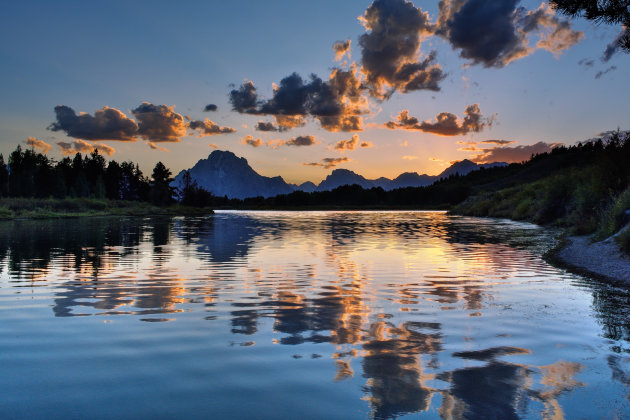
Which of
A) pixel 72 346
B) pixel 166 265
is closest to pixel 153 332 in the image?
pixel 72 346

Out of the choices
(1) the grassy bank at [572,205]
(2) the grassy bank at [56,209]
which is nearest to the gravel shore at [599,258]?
(1) the grassy bank at [572,205]

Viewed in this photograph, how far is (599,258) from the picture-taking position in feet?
56.7

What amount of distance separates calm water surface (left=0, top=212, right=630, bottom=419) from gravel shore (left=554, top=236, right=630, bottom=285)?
131 centimetres

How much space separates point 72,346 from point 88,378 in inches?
68.2

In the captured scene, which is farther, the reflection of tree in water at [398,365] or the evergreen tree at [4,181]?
the evergreen tree at [4,181]

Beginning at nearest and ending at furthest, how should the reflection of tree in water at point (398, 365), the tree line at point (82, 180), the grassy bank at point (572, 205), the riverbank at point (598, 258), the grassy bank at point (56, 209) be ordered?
the reflection of tree in water at point (398, 365), the riverbank at point (598, 258), the grassy bank at point (572, 205), the grassy bank at point (56, 209), the tree line at point (82, 180)

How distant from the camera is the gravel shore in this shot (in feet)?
47.9

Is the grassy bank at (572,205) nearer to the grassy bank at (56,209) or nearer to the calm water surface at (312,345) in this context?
the calm water surface at (312,345)

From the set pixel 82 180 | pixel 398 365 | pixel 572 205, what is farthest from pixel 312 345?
pixel 82 180

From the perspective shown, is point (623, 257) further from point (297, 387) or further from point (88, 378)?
point (88, 378)

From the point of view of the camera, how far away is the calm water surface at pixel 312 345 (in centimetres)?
511

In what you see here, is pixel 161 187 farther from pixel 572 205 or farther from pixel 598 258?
pixel 598 258

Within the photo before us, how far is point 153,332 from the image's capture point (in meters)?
8.06

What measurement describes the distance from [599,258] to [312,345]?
49.4ft
